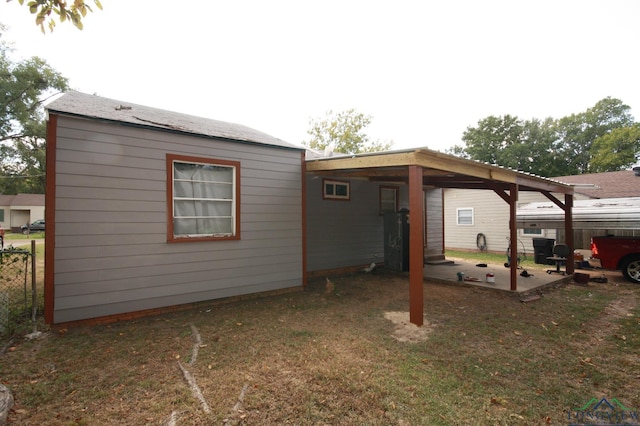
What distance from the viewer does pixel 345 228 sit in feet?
29.7

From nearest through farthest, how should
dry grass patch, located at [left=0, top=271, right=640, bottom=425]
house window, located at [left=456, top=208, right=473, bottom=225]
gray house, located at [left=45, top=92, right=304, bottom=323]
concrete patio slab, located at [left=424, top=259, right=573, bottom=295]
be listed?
dry grass patch, located at [left=0, top=271, right=640, bottom=425], gray house, located at [left=45, top=92, right=304, bottom=323], concrete patio slab, located at [left=424, top=259, right=573, bottom=295], house window, located at [left=456, top=208, right=473, bottom=225]

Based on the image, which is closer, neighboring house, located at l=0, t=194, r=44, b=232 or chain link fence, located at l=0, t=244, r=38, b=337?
chain link fence, located at l=0, t=244, r=38, b=337

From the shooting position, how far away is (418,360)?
348 centimetres

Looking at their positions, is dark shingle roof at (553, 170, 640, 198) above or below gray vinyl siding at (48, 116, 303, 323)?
above

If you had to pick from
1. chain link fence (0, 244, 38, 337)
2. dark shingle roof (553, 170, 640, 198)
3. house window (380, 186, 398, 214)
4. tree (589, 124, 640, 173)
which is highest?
tree (589, 124, 640, 173)

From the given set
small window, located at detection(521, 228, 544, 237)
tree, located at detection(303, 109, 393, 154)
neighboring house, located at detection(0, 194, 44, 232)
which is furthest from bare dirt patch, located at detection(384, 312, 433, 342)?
neighboring house, located at detection(0, 194, 44, 232)

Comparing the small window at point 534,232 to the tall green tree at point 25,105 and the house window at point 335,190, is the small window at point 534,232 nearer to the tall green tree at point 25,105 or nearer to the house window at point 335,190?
the house window at point 335,190

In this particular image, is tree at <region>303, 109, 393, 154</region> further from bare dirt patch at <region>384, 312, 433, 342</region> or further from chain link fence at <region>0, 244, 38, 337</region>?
chain link fence at <region>0, 244, 38, 337</region>

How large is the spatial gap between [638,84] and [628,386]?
95.2 feet

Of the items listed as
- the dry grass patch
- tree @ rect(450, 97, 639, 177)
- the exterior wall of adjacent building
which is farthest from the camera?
tree @ rect(450, 97, 639, 177)

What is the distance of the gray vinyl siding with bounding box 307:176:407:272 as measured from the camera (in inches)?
328

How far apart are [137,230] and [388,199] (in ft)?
25.3

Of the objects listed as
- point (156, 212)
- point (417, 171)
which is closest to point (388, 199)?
point (417, 171)

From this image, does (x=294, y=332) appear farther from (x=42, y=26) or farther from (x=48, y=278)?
(x=42, y=26)
